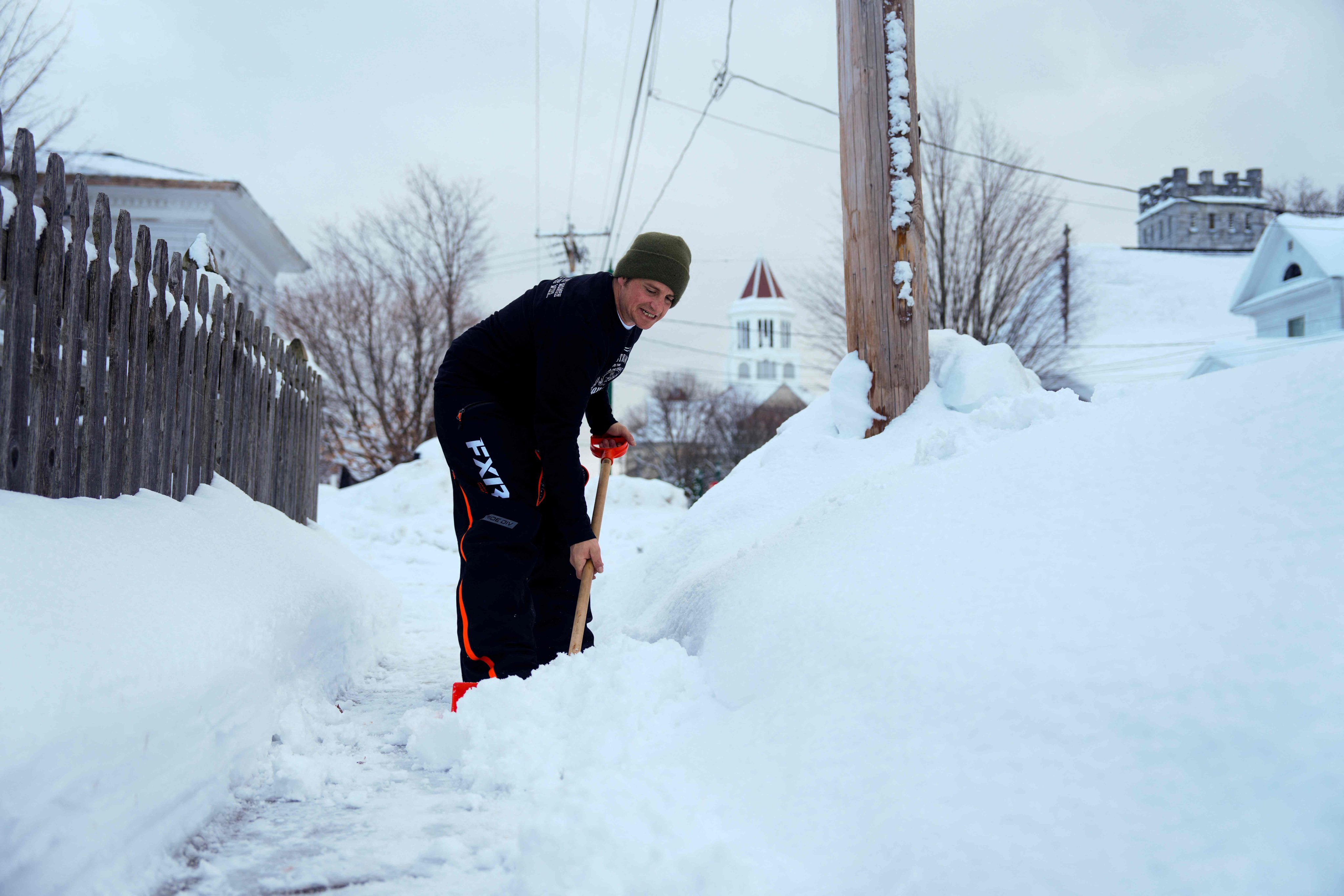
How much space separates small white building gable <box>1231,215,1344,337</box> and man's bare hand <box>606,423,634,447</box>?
16583 millimetres

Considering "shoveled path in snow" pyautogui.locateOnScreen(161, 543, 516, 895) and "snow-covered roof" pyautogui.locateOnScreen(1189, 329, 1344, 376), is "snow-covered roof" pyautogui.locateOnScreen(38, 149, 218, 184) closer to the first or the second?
"shoveled path in snow" pyautogui.locateOnScreen(161, 543, 516, 895)

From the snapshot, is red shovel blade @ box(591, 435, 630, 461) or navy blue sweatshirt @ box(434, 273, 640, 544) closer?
navy blue sweatshirt @ box(434, 273, 640, 544)

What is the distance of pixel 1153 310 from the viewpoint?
25.0m

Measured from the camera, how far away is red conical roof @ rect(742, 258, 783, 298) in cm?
8469

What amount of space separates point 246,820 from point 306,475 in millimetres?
3447

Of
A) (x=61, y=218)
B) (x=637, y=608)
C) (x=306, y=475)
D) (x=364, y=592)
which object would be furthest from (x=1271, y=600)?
(x=306, y=475)

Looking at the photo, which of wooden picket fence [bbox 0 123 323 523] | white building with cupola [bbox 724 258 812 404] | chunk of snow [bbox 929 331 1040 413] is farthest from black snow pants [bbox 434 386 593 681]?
white building with cupola [bbox 724 258 812 404]

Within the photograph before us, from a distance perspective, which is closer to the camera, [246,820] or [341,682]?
[246,820]

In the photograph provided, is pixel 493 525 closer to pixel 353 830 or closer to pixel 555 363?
pixel 555 363

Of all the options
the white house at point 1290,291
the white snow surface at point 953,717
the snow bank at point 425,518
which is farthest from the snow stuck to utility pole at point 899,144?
the white house at point 1290,291

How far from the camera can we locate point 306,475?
464 cm

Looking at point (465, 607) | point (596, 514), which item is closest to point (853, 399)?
point (596, 514)

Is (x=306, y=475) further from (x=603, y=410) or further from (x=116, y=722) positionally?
(x=116, y=722)

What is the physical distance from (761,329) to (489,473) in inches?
3439
